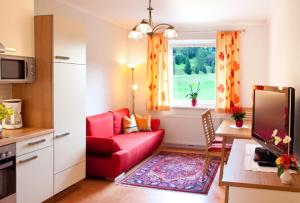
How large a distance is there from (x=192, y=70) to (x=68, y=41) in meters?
3.50

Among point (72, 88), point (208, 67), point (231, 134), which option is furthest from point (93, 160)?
point (208, 67)

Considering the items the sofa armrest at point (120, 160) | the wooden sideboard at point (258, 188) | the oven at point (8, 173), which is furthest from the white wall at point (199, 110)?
the oven at point (8, 173)

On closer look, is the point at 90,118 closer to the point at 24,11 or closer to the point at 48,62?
the point at 48,62

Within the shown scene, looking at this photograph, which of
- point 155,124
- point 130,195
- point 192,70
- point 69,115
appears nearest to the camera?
point 69,115

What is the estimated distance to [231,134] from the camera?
3977 mm

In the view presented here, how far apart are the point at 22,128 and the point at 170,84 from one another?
3722 mm

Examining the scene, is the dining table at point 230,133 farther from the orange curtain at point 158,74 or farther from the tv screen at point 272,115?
the orange curtain at point 158,74

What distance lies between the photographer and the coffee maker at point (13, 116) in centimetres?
333

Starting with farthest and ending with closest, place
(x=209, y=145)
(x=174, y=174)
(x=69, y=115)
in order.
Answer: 1. (x=174, y=174)
2. (x=209, y=145)
3. (x=69, y=115)

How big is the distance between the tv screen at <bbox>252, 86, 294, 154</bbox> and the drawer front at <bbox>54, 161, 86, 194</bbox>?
2112 mm

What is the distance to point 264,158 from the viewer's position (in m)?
2.53

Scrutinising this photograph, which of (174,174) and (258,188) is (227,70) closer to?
(174,174)

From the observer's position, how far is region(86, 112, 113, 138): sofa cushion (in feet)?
15.7

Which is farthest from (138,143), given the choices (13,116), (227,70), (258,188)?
(258,188)
